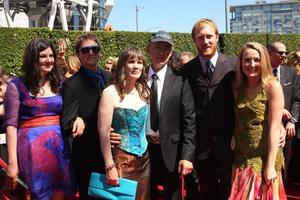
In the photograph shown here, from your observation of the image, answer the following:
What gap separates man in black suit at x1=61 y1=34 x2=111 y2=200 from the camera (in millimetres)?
3914

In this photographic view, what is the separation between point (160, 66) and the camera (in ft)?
13.0

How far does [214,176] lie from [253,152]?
596 millimetres

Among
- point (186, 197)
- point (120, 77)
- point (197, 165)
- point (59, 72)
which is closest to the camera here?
point (120, 77)

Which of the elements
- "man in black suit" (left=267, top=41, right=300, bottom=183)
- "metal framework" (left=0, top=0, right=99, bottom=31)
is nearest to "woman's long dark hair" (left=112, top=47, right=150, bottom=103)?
"man in black suit" (left=267, top=41, right=300, bottom=183)

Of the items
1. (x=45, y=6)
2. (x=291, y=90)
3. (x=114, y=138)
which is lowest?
(x=114, y=138)

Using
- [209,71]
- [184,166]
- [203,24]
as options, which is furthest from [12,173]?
[203,24]

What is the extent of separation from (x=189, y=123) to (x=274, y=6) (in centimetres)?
20510

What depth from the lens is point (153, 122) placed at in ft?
12.8

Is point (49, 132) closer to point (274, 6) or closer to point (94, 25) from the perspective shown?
point (94, 25)

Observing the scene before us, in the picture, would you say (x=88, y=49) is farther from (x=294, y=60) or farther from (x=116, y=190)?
(x=294, y=60)

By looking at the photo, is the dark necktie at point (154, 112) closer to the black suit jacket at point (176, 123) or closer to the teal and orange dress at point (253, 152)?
the black suit jacket at point (176, 123)

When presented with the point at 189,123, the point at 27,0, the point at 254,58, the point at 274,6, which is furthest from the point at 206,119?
the point at 274,6

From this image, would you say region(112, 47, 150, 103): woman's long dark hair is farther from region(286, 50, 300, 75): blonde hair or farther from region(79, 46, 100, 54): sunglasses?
region(286, 50, 300, 75): blonde hair

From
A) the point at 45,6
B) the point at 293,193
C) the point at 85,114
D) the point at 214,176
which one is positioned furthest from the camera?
the point at 45,6
